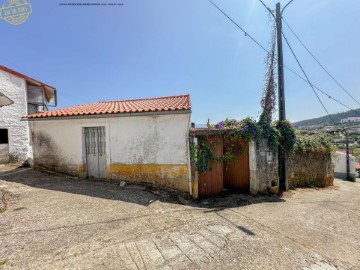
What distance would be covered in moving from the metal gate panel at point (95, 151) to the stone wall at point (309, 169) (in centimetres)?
827

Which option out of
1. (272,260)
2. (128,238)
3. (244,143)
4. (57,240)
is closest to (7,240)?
(57,240)

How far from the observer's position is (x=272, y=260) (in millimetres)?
3529

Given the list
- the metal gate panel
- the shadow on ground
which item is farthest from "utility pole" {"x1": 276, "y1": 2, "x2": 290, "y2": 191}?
the metal gate panel

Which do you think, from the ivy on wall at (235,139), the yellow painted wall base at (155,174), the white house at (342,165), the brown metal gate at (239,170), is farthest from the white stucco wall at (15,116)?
the white house at (342,165)

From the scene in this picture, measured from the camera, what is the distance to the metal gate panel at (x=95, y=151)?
27.3 ft

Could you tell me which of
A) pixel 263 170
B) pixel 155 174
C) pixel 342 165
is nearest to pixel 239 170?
pixel 263 170

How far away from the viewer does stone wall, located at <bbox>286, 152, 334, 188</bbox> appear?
10.1m

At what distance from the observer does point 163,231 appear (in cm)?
436

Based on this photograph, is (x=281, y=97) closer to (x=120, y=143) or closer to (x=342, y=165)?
(x=120, y=143)

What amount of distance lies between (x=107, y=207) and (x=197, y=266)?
324 cm

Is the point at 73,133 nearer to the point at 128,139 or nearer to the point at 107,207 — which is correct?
the point at 128,139

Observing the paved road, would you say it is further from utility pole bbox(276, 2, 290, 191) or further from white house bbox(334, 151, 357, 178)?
white house bbox(334, 151, 357, 178)

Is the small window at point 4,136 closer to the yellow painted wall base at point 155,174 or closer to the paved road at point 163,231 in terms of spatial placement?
the paved road at point 163,231

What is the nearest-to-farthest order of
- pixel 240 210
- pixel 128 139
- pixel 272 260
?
1. pixel 272 260
2. pixel 240 210
3. pixel 128 139
